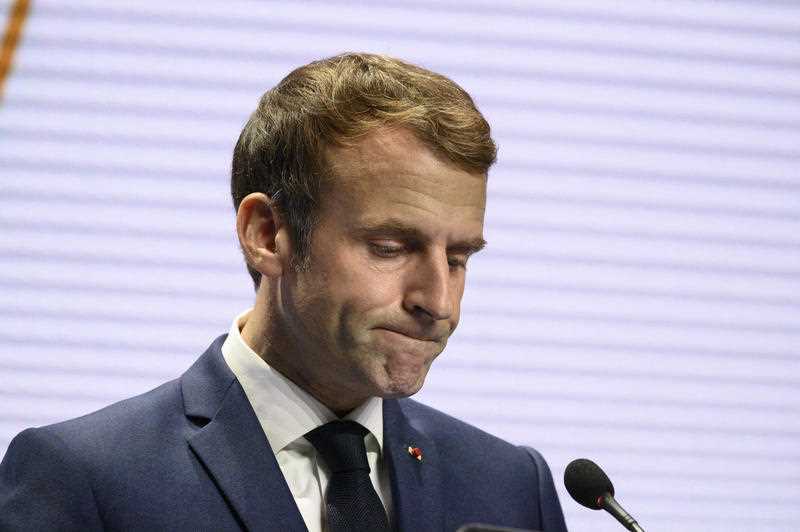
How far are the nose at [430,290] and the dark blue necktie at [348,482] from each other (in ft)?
1.10

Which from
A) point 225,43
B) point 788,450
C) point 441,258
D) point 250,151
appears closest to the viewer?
point 441,258

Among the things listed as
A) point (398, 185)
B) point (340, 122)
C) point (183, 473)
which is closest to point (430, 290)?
point (398, 185)

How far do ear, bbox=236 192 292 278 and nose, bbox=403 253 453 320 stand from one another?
10.8 inches

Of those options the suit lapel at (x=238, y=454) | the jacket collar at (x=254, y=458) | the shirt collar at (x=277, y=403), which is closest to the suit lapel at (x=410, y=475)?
the jacket collar at (x=254, y=458)

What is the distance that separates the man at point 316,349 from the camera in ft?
6.76

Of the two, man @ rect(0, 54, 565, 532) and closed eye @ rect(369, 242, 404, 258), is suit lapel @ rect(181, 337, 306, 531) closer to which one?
man @ rect(0, 54, 565, 532)

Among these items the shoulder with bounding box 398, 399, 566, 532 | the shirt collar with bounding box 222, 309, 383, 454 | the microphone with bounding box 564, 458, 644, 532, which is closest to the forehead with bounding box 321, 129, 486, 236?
the shirt collar with bounding box 222, 309, 383, 454

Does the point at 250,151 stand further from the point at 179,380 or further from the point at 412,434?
the point at 412,434

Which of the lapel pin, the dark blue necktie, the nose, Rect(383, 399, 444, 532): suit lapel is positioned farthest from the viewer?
the lapel pin

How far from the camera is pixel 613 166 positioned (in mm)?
3566

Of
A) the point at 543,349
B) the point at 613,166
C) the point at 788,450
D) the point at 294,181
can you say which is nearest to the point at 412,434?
the point at 294,181

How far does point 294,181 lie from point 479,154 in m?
0.35

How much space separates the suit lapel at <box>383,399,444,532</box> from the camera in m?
2.26

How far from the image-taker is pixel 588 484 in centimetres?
208
